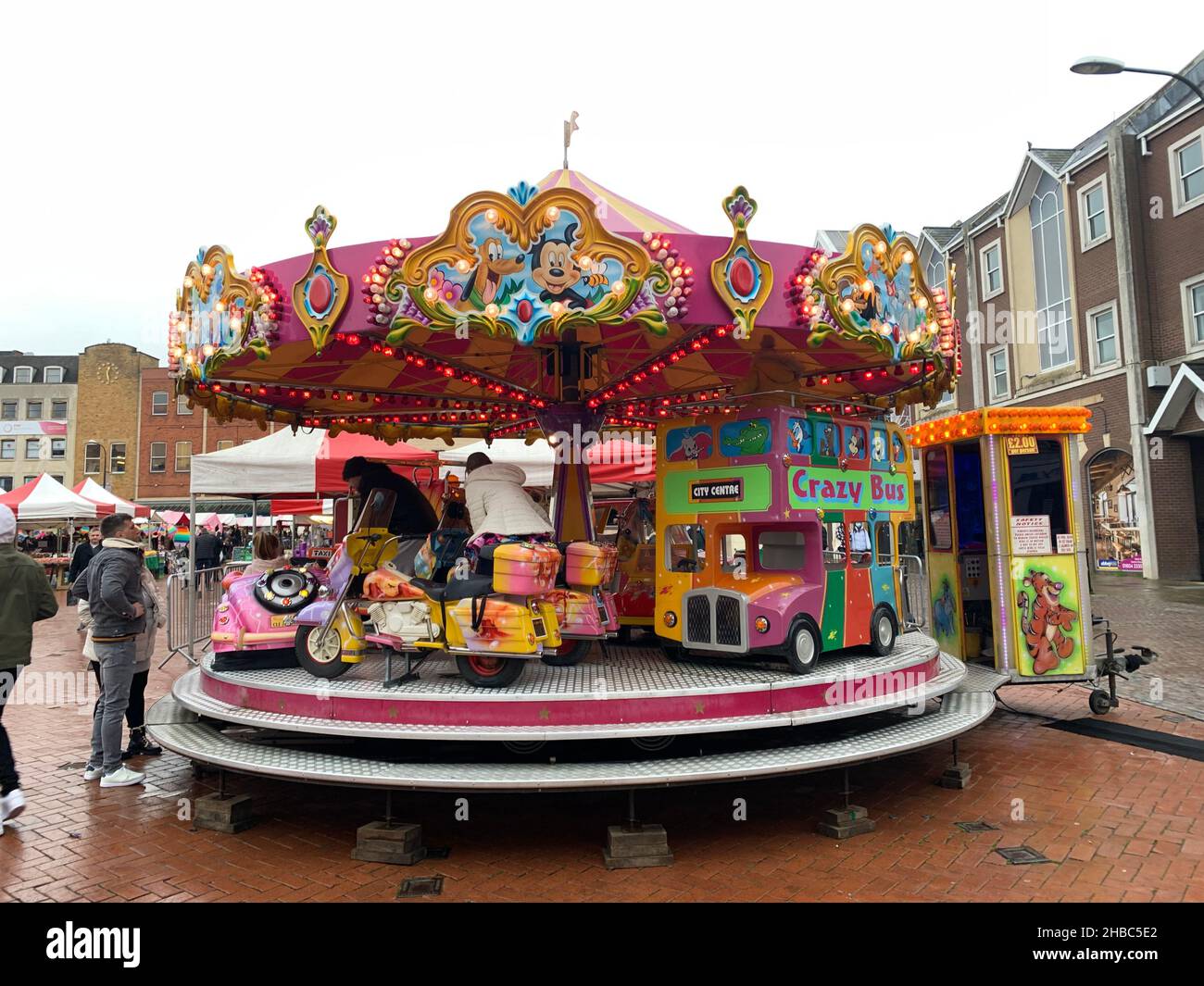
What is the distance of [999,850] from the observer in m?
4.43

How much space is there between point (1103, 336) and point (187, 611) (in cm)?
2330

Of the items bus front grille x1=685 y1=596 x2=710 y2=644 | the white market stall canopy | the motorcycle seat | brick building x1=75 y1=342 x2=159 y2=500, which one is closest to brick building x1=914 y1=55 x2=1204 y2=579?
the white market stall canopy

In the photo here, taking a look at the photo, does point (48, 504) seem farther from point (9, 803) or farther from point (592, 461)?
point (9, 803)

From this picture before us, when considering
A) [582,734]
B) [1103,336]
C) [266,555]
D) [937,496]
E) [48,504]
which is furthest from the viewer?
[1103,336]

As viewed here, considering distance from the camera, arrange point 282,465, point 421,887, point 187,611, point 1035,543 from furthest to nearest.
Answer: point 282,465 < point 187,611 < point 1035,543 < point 421,887

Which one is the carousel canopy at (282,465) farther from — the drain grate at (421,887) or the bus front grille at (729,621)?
the drain grate at (421,887)

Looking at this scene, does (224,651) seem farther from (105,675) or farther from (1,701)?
(1,701)

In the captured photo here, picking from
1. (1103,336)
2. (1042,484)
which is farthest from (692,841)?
(1103,336)

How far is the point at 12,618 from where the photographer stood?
494 cm

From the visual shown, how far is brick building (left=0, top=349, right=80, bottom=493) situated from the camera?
149 ft

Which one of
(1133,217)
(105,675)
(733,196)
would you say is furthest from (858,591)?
(1133,217)

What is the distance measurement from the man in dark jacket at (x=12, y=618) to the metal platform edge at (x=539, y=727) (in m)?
1.07

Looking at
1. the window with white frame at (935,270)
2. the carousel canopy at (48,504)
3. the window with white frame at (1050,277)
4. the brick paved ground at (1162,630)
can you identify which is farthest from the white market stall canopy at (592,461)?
the window with white frame at (935,270)

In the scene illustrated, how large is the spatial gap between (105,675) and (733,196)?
539cm
